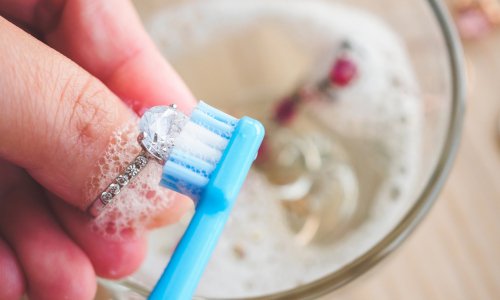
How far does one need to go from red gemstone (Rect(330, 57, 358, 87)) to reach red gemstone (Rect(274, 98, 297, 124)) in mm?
54

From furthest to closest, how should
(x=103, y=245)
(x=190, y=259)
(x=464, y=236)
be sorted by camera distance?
1. (x=464, y=236)
2. (x=103, y=245)
3. (x=190, y=259)

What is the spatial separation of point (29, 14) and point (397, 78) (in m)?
0.36

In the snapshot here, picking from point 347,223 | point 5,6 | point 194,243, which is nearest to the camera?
point 194,243

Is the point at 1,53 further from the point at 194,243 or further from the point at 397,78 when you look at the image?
the point at 397,78

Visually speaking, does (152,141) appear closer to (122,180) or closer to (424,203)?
(122,180)

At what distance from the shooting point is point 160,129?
Answer: 287 millimetres

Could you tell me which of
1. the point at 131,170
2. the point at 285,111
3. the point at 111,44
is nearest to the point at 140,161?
the point at 131,170

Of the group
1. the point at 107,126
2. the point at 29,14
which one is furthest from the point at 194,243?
the point at 29,14

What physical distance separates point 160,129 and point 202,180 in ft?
0.14

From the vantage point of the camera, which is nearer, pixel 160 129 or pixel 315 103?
pixel 160 129

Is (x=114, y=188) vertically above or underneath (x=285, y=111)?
underneath

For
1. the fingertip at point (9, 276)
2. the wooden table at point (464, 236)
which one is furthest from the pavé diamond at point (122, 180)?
the wooden table at point (464, 236)

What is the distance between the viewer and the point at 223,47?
0.63m

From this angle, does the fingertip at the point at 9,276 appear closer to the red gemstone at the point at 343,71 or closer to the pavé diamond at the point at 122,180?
the pavé diamond at the point at 122,180
